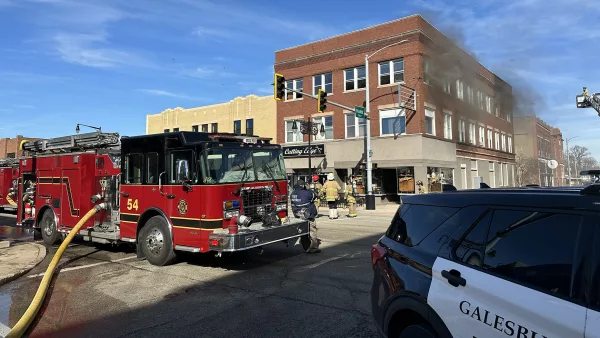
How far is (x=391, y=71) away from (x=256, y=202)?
69.6 ft

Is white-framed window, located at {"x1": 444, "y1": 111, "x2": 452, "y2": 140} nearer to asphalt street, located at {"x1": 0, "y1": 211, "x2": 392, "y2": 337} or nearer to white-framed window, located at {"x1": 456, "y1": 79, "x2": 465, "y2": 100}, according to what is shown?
white-framed window, located at {"x1": 456, "y1": 79, "x2": 465, "y2": 100}

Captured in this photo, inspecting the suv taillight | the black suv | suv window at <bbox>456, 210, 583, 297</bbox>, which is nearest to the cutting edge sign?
the suv taillight

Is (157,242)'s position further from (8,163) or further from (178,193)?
(8,163)

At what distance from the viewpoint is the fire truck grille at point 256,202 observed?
7659 mm

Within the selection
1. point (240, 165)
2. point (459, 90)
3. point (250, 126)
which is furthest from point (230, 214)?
point (250, 126)

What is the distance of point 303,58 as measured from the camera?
30766mm

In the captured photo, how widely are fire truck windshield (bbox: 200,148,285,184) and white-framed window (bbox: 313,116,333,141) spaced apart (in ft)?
68.4

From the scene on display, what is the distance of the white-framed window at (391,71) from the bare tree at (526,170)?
963 inches

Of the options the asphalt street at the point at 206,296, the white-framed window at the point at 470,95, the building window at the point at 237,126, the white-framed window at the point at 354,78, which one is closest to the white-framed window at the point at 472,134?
the white-framed window at the point at 470,95

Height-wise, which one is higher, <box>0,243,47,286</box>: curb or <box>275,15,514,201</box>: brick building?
<box>275,15,514,201</box>: brick building

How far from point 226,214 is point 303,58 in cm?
2532

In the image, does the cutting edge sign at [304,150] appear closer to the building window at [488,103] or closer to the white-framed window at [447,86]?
the white-framed window at [447,86]

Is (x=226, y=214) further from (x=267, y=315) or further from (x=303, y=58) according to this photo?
(x=303, y=58)

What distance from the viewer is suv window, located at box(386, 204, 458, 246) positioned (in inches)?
118
